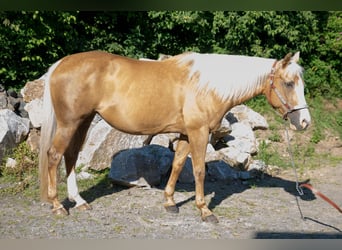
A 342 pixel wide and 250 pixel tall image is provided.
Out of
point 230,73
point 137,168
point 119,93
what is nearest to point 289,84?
point 230,73

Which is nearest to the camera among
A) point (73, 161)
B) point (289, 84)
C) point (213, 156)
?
point (289, 84)

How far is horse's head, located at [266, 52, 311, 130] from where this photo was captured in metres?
4.08

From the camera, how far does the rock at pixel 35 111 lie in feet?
21.6

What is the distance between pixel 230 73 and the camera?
418 centimetres

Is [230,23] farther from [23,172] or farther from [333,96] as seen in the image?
[23,172]

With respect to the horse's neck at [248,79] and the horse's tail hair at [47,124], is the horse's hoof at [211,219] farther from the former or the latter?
the horse's tail hair at [47,124]

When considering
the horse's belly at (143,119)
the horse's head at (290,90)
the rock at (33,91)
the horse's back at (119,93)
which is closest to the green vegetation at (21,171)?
the rock at (33,91)

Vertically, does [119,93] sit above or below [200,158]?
above

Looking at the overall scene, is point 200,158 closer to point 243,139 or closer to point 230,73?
point 230,73

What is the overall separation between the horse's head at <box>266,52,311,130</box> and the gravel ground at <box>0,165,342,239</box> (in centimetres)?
110

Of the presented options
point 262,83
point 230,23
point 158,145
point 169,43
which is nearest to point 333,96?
point 230,23

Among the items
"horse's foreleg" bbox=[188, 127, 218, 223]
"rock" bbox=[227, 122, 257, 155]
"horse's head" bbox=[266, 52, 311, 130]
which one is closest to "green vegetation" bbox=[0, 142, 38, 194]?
"horse's foreleg" bbox=[188, 127, 218, 223]

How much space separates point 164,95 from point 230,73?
0.74 m

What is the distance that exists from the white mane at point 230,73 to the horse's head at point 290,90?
5.0 inches
